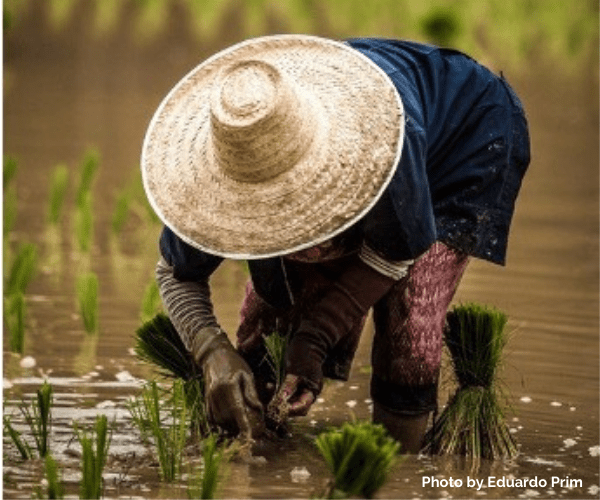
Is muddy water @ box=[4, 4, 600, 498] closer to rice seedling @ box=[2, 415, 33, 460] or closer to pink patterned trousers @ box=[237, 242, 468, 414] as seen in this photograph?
rice seedling @ box=[2, 415, 33, 460]

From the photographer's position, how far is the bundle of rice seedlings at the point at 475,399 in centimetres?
443

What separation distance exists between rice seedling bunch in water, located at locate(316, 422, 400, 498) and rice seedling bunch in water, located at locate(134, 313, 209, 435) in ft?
2.61

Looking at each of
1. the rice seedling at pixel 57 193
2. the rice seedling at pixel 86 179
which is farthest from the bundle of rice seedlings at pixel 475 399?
the rice seedling at pixel 57 193

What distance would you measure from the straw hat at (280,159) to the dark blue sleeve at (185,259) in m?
0.19

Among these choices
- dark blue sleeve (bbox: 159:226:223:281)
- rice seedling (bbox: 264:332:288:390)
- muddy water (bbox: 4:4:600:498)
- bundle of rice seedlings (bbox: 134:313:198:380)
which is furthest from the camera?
bundle of rice seedlings (bbox: 134:313:198:380)

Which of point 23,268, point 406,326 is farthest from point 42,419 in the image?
point 23,268

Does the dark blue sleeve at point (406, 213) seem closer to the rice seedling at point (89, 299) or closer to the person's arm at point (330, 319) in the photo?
the person's arm at point (330, 319)

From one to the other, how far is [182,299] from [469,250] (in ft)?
2.22

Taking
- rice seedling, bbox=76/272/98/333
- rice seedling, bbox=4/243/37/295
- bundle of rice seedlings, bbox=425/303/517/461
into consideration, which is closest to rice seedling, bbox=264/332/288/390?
bundle of rice seedlings, bbox=425/303/517/461

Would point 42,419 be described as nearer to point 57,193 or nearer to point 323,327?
point 323,327

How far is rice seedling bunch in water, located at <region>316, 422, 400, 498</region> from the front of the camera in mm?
3480

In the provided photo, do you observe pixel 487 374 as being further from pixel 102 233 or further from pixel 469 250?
pixel 102 233

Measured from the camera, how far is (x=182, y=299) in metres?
4.12

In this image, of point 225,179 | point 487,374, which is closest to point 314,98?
point 225,179
